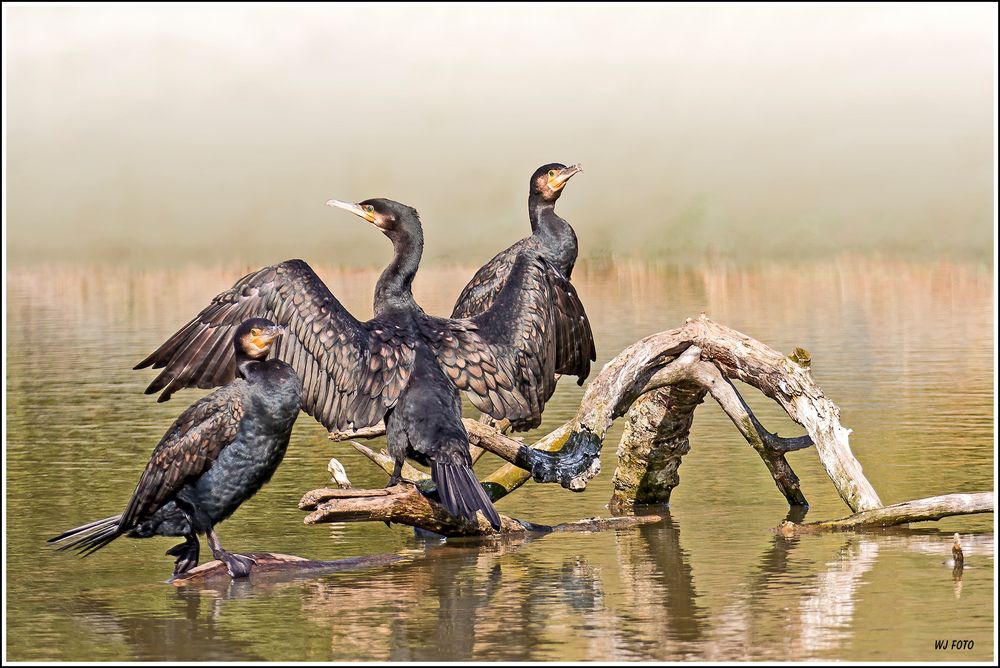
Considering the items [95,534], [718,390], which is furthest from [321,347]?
[718,390]

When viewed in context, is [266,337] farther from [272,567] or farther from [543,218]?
[543,218]

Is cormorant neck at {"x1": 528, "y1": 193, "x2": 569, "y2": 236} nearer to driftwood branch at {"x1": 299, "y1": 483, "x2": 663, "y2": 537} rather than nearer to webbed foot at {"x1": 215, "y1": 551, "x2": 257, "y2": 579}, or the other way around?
driftwood branch at {"x1": 299, "y1": 483, "x2": 663, "y2": 537}

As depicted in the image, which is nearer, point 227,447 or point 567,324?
point 227,447

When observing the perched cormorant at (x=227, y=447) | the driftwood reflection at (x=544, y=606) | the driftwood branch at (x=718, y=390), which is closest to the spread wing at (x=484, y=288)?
the driftwood branch at (x=718, y=390)

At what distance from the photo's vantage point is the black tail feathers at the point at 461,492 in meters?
8.70

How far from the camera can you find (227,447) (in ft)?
28.9

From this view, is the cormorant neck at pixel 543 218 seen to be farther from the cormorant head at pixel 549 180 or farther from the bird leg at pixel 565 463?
the bird leg at pixel 565 463

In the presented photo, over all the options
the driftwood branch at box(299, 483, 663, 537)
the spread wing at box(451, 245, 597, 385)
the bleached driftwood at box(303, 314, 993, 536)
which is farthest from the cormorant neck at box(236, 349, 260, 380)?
the spread wing at box(451, 245, 597, 385)

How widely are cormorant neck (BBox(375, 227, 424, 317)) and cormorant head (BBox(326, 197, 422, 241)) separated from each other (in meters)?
0.07

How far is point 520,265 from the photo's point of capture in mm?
10109

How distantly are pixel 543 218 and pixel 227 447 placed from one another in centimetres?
402

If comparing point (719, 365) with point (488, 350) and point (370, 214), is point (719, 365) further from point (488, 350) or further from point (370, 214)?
point (370, 214)

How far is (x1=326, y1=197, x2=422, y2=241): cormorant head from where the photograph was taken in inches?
381

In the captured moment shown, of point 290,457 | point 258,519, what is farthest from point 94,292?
point 258,519
